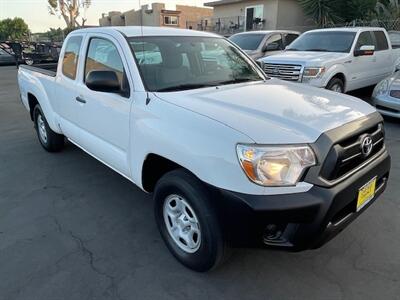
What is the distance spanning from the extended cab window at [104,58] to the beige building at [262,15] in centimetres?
1875

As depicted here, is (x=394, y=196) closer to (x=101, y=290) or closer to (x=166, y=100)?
(x=166, y=100)

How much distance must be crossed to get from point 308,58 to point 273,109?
5300mm

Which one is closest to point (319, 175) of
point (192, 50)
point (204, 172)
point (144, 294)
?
point (204, 172)

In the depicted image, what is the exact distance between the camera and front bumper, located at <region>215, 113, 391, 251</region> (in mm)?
1978

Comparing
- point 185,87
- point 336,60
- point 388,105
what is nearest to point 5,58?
point 336,60

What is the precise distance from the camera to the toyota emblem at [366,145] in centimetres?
239

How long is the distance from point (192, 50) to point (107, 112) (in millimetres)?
1038

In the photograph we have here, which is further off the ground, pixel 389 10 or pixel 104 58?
pixel 389 10

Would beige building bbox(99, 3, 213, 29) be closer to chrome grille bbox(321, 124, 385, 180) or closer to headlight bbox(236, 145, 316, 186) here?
chrome grille bbox(321, 124, 385, 180)

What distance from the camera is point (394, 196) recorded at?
143 inches

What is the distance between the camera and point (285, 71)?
732cm

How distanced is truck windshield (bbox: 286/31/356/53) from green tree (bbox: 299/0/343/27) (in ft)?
37.2

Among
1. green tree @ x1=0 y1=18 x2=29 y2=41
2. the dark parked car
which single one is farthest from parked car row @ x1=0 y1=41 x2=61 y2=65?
green tree @ x1=0 y1=18 x2=29 y2=41

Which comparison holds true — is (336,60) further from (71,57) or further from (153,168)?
(153,168)
